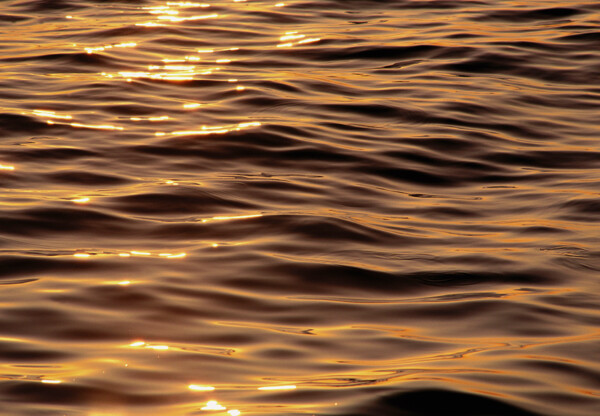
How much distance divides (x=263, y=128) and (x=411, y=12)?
3.46m

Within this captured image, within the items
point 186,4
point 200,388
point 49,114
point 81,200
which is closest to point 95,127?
point 49,114

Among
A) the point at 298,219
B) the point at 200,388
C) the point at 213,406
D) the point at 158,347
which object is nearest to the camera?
the point at 213,406

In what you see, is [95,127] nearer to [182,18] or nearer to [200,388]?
[182,18]

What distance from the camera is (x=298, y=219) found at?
13.4 ft

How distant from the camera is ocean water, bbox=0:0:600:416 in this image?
2650mm

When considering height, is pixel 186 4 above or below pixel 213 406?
above

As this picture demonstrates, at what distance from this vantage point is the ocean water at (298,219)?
265 cm

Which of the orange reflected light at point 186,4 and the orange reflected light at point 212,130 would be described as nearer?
the orange reflected light at point 212,130

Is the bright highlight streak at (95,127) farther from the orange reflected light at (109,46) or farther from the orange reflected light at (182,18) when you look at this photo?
the orange reflected light at (182,18)

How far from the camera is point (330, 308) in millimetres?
3238

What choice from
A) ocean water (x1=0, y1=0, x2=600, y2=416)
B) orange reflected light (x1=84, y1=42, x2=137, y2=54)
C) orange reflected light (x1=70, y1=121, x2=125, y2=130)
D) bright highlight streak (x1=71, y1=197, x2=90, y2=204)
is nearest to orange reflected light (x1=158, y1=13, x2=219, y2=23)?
ocean water (x1=0, y1=0, x2=600, y2=416)

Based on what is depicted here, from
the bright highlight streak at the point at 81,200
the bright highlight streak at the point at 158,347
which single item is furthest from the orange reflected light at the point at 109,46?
the bright highlight streak at the point at 158,347

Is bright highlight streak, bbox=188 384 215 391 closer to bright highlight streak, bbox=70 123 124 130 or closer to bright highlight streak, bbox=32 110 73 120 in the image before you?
bright highlight streak, bbox=70 123 124 130

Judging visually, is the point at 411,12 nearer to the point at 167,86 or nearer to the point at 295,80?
the point at 295,80
